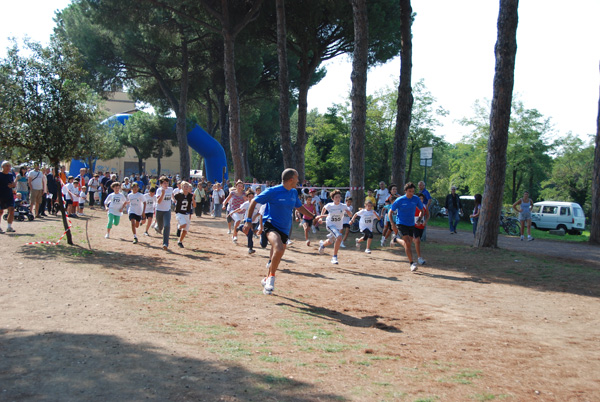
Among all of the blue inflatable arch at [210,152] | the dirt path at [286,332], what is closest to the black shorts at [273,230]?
the dirt path at [286,332]

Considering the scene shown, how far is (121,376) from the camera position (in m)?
4.22

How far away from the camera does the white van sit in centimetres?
2855

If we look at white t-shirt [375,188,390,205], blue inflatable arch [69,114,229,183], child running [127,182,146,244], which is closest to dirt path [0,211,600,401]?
child running [127,182,146,244]

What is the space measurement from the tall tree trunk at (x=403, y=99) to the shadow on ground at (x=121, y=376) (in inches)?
573

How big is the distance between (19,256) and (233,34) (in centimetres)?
1644

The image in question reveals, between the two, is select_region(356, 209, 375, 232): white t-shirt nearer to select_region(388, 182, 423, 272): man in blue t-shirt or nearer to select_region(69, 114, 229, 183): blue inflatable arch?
select_region(388, 182, 423, 272): man in blue t-shirt

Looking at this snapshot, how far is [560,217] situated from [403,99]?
52.1 feet

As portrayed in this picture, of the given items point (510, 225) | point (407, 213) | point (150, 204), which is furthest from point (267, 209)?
point (510, 225)

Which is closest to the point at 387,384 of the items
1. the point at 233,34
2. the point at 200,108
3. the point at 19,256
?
the point at 19,256

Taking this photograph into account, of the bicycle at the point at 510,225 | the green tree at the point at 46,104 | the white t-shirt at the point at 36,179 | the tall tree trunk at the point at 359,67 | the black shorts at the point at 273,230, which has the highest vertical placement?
the tall tree trunk at the point at 359,67

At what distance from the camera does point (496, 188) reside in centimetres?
1393

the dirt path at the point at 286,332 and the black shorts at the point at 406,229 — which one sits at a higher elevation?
the black shorts at the point at 406,229

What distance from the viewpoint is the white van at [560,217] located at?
93.7 feet

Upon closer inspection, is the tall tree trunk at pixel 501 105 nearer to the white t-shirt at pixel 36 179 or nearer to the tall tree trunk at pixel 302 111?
the tall tree trunk at pixel 302 111
